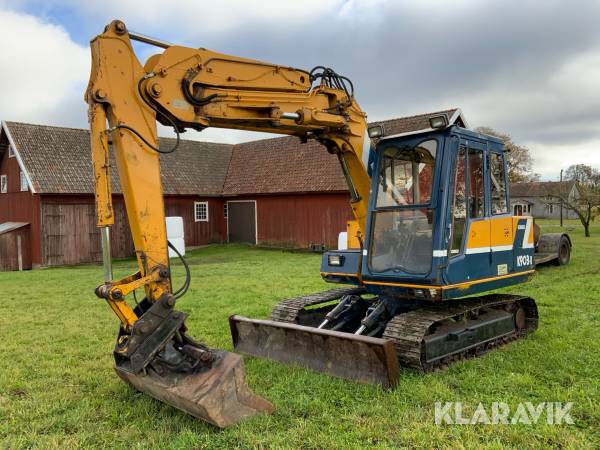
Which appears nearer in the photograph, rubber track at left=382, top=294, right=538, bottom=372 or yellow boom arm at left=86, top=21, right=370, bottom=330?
yellow boom arm at left=86, top=21, right=370, bottom=330

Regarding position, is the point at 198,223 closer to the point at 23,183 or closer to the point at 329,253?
the point at 23,183

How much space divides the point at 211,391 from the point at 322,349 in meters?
1.69

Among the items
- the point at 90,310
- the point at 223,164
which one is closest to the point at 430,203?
the point at 90,310

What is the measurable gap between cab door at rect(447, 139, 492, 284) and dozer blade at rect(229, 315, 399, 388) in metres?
1.24

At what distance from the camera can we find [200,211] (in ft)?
88.9

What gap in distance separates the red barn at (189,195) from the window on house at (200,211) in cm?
5

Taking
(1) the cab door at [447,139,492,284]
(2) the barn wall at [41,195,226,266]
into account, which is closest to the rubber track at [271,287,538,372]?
(1) the cab door at [447,139,492,284]

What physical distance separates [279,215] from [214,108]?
19853mm

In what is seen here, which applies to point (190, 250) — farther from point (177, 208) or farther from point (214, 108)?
point (214, 108)

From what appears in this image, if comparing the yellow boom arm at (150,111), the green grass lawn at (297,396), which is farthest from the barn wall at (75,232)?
the yellow boom arm at (150,111)

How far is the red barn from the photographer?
22.1 m

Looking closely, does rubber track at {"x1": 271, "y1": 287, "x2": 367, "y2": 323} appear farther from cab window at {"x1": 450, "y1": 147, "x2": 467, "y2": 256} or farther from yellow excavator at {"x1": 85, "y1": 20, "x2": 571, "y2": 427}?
cab window at {"x1": 450, "y1": 147, "x2": 467, "y2": 256}

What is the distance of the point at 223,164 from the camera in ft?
95.6

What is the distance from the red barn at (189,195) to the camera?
22141 millimetres
